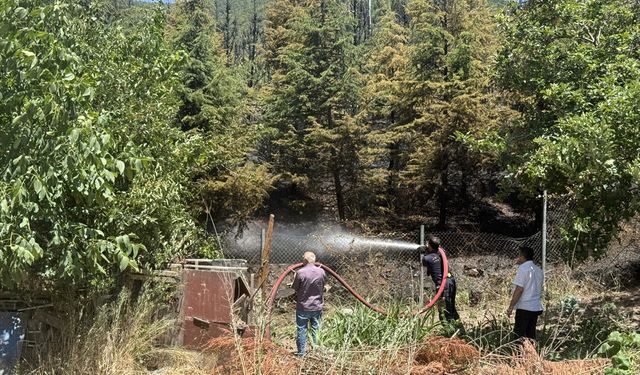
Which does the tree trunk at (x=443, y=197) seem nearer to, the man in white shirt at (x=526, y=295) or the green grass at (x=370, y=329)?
the man in white shirt at (x=526, y=295)

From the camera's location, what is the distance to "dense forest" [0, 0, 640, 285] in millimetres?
4473

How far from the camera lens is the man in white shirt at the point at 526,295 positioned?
669 cm

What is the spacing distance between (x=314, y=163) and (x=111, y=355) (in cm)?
1561

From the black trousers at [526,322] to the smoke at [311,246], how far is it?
6.43m

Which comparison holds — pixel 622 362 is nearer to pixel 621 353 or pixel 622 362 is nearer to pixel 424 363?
→ pixel 621 353

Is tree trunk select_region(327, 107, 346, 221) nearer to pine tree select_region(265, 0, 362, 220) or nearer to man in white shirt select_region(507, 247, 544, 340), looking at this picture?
pine tree select_region(265, 0, 362, 220)

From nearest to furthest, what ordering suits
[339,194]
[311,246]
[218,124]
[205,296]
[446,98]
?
[205,296] → [311,246] → [218,124] → [446,98] → [339,194]

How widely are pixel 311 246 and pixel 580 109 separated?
9.84 metres

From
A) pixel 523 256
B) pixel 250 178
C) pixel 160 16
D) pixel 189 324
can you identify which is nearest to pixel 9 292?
pixel 189 324

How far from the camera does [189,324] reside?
25.0 ft

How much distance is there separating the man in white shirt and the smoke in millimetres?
6466

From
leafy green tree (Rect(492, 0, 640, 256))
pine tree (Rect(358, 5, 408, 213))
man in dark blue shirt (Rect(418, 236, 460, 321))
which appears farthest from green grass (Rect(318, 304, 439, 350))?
pine tree (Rect(358, 5, 408, 213))

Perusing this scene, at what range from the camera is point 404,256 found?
15.8 metres

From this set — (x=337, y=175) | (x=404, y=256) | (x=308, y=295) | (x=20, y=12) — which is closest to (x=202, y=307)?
(x=308, y=295)
